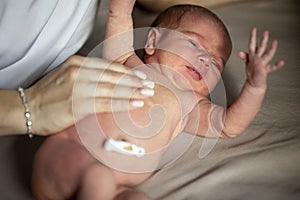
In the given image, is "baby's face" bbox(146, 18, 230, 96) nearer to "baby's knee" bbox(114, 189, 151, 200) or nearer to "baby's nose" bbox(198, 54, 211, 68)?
"baby's nose" bbox(198, 54, 211, 68)

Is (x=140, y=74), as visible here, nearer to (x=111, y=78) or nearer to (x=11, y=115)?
(x=111, y=78)

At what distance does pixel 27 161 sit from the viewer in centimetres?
88

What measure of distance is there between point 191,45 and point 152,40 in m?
0.08

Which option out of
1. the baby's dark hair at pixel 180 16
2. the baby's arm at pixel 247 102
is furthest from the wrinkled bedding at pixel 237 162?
the baby's dark hair at pixel 180 16

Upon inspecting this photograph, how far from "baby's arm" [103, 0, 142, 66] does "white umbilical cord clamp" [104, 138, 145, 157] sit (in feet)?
0.66

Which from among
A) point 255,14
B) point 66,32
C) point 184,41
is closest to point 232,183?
point 184,41

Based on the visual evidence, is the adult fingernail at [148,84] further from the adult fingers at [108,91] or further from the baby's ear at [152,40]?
the baby's ear at [152,40]

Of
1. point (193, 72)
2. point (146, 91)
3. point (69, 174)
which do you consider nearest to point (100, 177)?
point (69, 174)

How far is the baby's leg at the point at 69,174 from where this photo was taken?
75 centimetres

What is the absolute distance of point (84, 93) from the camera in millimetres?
815

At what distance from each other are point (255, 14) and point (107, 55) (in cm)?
50

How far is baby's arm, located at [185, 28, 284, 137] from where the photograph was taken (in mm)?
811

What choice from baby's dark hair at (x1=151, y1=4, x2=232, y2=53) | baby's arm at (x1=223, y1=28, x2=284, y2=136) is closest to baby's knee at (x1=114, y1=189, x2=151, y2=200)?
baby's arm at (x1=223, y1=28, x2=284, y2=136)

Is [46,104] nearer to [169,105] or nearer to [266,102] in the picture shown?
[169,105]
